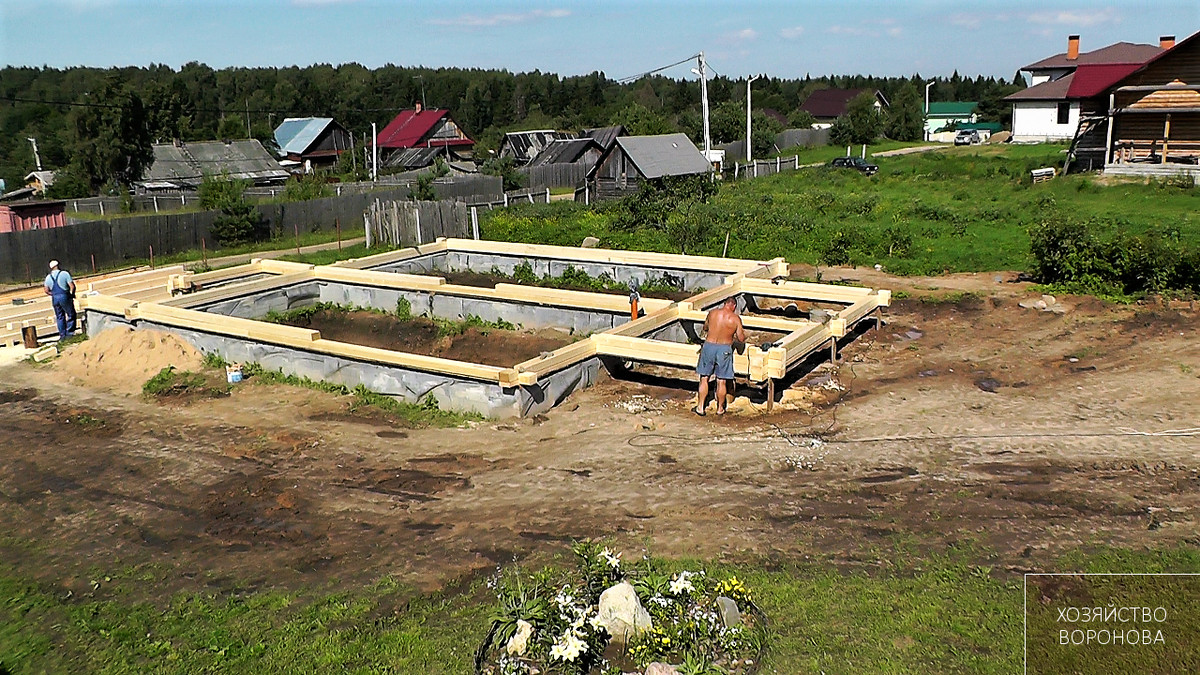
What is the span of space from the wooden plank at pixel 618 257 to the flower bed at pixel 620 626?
10.3 m

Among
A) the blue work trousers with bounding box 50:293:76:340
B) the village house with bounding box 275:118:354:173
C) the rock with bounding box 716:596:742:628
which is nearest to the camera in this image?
the rock with bounding box 716:596:742:628

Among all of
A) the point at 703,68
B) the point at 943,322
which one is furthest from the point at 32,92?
the point at 943,322

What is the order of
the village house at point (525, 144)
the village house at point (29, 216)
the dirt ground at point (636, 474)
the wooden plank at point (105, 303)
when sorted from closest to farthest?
the dirt ground at point (636, 474)
the wooden plank at point (105, 303)
the village house at point (29, 216)
the village house at point (525, 144)

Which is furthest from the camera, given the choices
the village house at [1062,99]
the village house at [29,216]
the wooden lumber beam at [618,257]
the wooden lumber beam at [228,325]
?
the village house at [1062,99]

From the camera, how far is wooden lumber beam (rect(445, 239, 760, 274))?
15498mm

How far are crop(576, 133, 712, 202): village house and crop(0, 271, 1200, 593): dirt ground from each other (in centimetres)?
2276

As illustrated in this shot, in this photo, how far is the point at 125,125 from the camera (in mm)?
46312

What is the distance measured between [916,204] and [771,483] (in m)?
17.7

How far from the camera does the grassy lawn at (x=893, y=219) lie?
18.0 metres

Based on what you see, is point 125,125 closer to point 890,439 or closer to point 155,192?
point 155,192

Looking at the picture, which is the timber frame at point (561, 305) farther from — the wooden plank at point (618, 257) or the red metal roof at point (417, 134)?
the red metal roof at point (417, 134)

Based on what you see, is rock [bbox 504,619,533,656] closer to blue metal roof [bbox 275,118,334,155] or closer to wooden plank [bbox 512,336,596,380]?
wooden plank [bbox 512,336,596,380]

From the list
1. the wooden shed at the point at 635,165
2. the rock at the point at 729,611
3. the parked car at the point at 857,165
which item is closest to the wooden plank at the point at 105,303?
the rock at the point at 729,611

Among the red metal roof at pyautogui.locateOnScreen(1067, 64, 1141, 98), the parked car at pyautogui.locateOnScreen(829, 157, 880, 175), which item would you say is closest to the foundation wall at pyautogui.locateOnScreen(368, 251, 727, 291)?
the parked car at pyautogui.locateOnScreen(829, 157, 880, 175)
